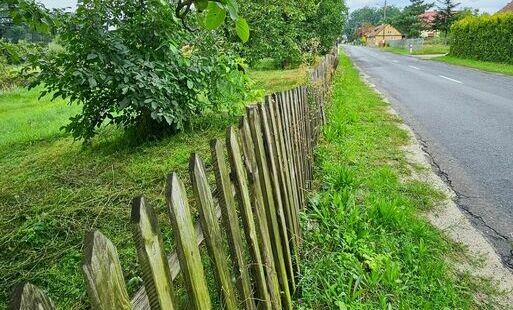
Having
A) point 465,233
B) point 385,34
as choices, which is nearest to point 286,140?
point 465,233

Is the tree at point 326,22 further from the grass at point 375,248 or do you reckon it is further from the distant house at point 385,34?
the distant house at point 385,34

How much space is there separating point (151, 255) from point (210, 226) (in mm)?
387

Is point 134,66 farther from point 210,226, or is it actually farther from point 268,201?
point 210,226

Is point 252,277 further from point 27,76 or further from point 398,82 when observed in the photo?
point 398,82

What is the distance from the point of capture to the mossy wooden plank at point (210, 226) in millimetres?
1195

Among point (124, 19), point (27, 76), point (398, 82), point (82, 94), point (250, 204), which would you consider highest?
point (124, 19)

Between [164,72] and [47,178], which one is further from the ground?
[164,72]

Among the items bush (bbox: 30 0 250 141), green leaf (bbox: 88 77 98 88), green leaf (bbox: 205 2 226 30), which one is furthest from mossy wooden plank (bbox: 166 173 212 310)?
green leaf (bbox: 88 77 98 88)

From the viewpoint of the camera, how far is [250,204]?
1717 mm

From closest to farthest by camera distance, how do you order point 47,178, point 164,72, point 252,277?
point 252,277 → point 47,178 → point 164,72

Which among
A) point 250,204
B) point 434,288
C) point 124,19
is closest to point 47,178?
point 124,19

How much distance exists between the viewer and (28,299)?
0.63m

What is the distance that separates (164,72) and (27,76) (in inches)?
66.7

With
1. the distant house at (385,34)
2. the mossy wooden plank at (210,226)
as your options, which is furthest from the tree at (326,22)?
the distant house at (385,34)
